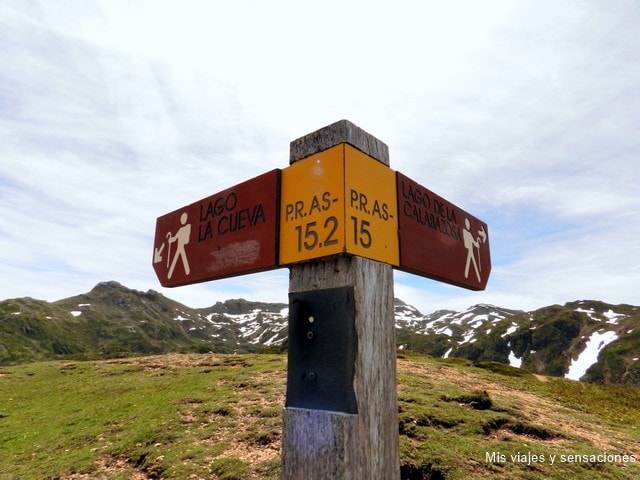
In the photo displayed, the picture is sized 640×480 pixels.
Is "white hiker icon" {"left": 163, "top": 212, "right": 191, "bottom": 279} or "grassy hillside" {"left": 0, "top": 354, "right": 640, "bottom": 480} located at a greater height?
"white hiker icon" {"left": 163, "top": 212, "right": 191, "bottom": 279}

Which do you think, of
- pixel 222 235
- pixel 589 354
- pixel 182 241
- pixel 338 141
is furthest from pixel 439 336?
pixel 338 141

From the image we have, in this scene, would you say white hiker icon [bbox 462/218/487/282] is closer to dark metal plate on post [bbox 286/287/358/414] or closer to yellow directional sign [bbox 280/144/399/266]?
yellow directional sign [bbox 280/144/399/266]

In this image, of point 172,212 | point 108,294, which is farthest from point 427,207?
point 108,294

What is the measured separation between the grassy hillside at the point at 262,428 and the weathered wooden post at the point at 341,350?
5818 mm

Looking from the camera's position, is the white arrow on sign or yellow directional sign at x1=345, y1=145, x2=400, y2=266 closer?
yellow directional sign at x1=345, y1=145, x2=400, y2=266

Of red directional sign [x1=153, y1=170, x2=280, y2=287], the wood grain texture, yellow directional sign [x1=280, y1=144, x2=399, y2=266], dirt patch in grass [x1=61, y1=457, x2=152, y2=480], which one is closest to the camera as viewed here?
the wood grain texture

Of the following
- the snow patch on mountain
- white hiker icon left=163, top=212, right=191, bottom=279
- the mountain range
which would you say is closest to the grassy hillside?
white hiker icon left=163, top=212, right=191, bottom=279

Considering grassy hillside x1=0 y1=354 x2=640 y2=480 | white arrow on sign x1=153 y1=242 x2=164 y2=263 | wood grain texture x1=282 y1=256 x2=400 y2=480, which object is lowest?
grassy hillside x1=0 y1=354 x2=640 y2=480

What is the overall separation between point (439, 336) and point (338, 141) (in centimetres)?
12572

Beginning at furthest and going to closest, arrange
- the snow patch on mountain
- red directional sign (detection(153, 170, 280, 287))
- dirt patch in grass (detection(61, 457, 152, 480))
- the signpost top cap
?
the snow patch on mountain < dirt patch in grass (detection(61, 457, 152, 480)) < red directional sign (detection(153, 170, 280, 287)) < the signpost top cap

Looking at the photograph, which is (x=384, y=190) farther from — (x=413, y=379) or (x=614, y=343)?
(x=614, y=343)

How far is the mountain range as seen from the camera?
76.9 m

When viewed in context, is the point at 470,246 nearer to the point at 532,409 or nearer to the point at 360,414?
the point at 360,414

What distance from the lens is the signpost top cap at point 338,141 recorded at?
6.05 feet
